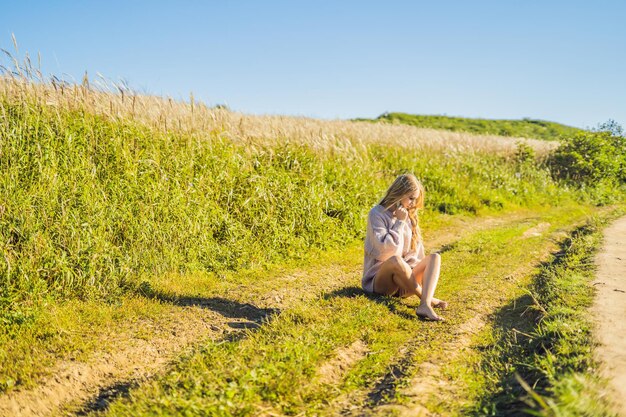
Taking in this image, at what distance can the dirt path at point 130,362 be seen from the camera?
396 cm

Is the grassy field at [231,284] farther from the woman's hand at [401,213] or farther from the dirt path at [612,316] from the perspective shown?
the woman's hand at [401,213]

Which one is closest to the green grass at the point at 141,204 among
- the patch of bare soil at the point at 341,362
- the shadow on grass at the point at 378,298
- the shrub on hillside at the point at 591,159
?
the shadow on grass at the point at 378,298

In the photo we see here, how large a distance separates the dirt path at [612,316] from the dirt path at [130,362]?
2.97 m

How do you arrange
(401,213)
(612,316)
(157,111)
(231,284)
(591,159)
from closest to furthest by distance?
(612,316) < (401,213) < (231,284) < (157,111) < (591,159)

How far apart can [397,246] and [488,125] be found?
33812 millimetres

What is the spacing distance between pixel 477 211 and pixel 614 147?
10303 millimetres

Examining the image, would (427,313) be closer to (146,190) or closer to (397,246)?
(397,246)

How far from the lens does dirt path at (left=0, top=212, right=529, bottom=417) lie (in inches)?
156

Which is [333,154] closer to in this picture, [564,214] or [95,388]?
[564,214]

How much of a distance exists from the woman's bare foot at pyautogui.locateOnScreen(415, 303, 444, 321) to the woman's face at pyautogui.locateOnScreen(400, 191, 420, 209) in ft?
3.43

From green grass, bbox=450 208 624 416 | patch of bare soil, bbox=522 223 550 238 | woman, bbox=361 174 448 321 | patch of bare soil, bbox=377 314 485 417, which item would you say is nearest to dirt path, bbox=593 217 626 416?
green grass, bbox=450 208 624 416

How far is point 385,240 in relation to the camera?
5.70 m

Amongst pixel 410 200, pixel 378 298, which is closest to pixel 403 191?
pixel 410 200

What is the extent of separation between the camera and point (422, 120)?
37.7m
